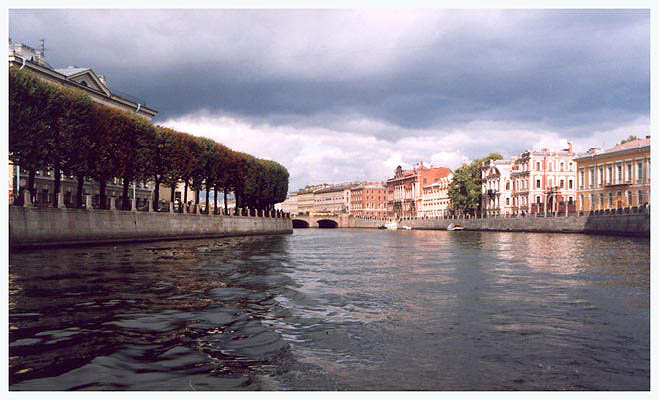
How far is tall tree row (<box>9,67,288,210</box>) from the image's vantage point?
38844 mm

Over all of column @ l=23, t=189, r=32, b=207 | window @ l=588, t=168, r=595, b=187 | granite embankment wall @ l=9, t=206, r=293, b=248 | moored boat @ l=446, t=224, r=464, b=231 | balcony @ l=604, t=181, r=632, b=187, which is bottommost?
moored boat @ l=446, t=224, r=464, b=231

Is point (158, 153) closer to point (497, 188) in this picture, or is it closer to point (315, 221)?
point (497, 188)

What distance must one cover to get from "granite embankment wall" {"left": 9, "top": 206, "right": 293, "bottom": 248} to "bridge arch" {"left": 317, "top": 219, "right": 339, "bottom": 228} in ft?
357

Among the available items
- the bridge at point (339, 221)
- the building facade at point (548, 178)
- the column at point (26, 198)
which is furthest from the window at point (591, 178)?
the bridge at point (339, 221)

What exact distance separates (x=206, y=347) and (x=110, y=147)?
43.2m

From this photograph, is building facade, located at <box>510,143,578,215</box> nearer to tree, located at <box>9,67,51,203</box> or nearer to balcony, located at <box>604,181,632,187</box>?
balcony, located at <box>604,181,632,187</box>

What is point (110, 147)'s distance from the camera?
161 ft

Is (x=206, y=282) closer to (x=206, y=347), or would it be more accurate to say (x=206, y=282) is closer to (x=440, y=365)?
(x=206, y=347)

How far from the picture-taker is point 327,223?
190500 millimetres

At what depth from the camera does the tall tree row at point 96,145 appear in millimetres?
38844

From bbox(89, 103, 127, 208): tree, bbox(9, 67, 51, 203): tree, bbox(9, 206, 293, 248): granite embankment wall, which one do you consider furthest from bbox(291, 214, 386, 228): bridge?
bbox(9, 67, 51, 203): tree

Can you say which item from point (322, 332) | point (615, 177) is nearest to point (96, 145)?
point (322, 332)

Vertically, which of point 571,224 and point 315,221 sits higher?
point 571,224

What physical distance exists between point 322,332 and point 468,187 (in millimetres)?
133589
